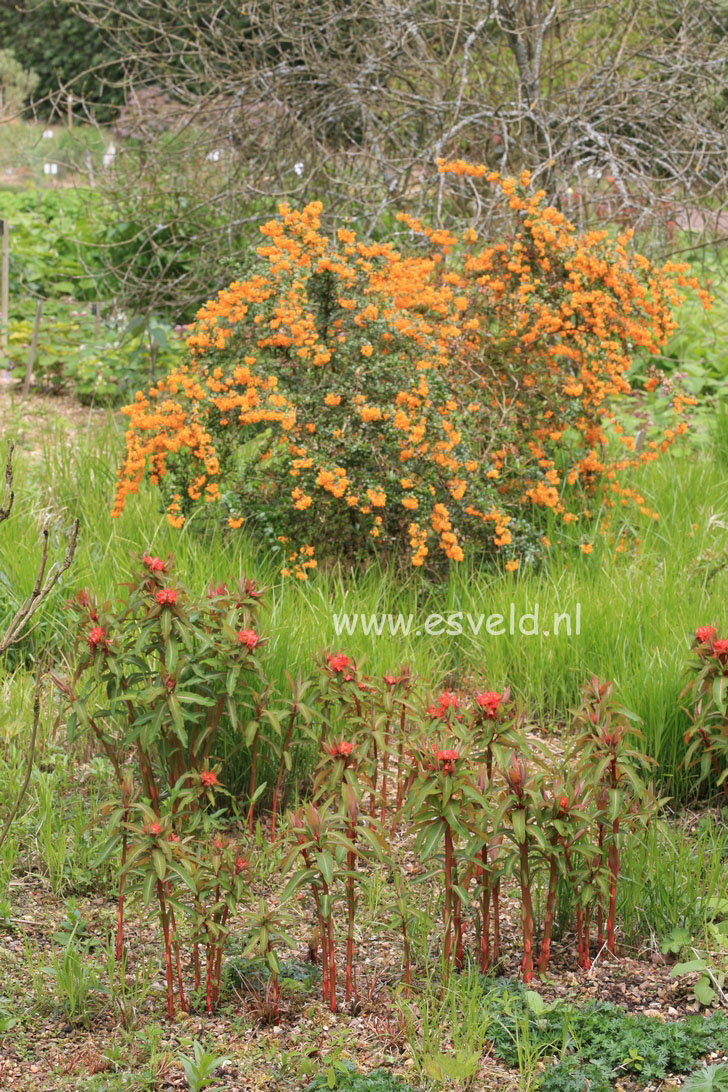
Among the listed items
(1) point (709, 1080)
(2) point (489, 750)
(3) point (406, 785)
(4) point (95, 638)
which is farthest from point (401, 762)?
(1) point (709, 1080)

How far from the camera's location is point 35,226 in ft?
32.1

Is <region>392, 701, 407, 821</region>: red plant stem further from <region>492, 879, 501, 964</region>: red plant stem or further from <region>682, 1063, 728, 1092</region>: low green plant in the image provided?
<region>682, 1063, 728, 1092</region>: low green plant

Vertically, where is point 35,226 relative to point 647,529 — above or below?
above

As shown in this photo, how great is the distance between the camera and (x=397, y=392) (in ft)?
12.8

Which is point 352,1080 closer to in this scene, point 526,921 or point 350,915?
point 350,915

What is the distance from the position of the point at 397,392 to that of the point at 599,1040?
2.31 meters

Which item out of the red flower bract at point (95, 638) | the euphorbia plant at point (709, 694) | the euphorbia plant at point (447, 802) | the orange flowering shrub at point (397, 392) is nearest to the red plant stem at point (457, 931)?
the euphorbia plant at point (447, 802)

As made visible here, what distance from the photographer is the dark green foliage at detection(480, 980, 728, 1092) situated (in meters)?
2.04

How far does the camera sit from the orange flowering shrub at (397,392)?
12.6 feet

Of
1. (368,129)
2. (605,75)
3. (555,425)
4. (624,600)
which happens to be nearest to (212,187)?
(368,129)

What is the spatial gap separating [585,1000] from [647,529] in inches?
98.6

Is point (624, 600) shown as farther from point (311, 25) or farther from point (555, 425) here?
point (311, 25)

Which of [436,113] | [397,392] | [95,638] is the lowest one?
[95,638]

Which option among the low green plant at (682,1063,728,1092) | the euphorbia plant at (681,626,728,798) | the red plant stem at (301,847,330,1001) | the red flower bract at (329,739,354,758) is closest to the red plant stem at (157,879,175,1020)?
the red plant stem at (301,847,330,1001)
